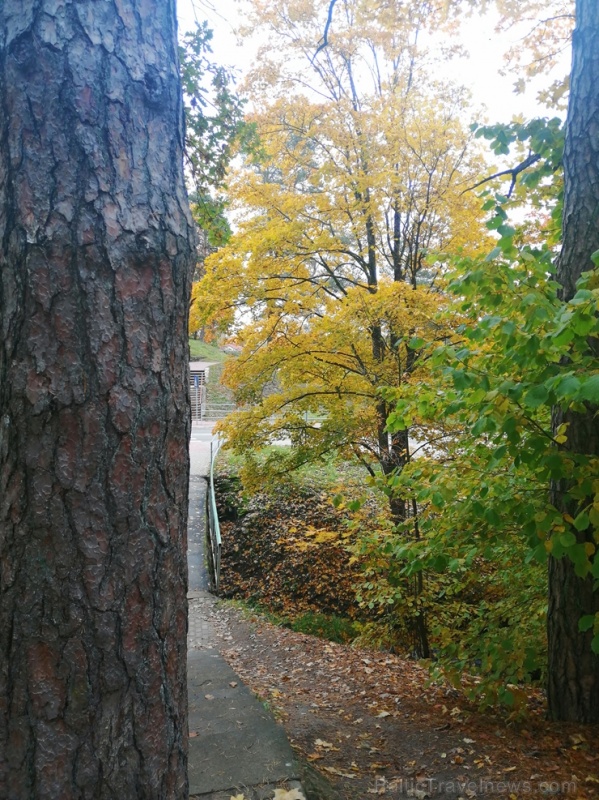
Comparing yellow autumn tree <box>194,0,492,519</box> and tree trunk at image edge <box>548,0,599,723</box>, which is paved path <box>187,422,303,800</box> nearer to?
tree trunk at image edge <box>548,0,599,723</box>

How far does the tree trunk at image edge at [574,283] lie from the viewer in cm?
362

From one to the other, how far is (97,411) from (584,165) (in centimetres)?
351

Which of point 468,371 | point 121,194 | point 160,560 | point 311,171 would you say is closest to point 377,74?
point 311,171

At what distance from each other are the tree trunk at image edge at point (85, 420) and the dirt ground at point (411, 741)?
1.74 m

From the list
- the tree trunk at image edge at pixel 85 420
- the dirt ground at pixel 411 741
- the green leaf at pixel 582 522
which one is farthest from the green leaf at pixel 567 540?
the tree trunk at image edge at pixel 85 420

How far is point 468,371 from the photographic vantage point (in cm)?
307

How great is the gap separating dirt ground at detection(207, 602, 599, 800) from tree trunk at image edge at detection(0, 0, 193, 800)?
1.74m

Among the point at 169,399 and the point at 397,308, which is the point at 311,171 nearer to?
the point at 397,308

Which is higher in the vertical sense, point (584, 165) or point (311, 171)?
point (311, 171)

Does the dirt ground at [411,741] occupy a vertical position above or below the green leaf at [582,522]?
below

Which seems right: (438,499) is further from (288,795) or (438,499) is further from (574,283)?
(288,795)

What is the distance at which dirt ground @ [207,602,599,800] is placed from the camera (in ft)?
10.1

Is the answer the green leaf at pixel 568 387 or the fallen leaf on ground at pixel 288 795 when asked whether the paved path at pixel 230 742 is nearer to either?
the fallen leaf on ground at pixel 288 795

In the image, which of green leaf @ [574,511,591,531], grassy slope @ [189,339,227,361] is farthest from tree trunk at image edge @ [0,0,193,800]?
grassy slope @ [189,339,227,361]
